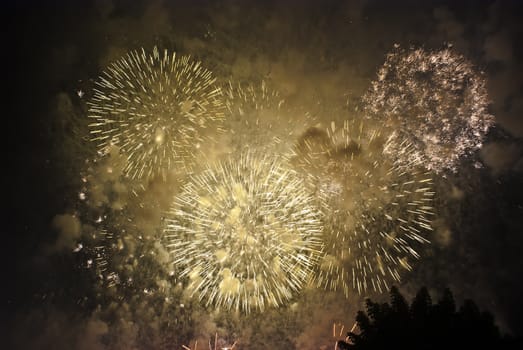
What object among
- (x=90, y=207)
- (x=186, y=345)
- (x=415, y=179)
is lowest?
(x=186, y=345)

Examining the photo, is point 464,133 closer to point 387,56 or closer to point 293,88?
point 387,56

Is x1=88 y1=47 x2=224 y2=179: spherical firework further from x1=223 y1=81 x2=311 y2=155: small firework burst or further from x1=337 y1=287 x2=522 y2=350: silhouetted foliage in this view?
x1=337 y1=287 x2=522 y2=350: silhouetted foliage

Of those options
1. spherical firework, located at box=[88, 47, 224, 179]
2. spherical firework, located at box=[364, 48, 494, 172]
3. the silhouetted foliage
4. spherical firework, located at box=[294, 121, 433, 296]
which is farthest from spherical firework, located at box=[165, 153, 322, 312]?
the silhouetted foliage

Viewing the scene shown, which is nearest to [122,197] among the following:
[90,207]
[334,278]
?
[90,207]

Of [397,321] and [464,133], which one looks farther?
[464,133]

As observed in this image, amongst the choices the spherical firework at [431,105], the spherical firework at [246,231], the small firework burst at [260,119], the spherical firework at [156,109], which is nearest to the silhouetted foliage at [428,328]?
the spherical firework at [246,231]

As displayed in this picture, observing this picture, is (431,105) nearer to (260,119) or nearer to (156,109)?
(260,119)

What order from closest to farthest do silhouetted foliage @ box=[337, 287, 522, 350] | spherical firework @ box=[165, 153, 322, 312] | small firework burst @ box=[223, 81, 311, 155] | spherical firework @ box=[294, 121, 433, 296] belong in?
silhouetted foliage @ box=[337, 287, 522, 350] → spherical firework @ box=[165, 153, 322, 312] → spherical firework @ box=[294, 121, 433, 296] → small firework burst @ box=[223, 81, 311, 155]
